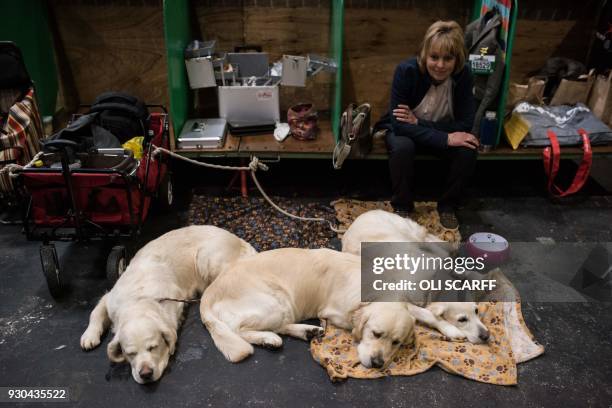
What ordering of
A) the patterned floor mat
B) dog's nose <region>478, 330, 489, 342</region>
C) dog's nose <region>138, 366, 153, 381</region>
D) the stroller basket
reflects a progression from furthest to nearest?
the patterned floor mat, the stroller basket, dog's nose <region>478, 330, 489, 342</region>, dog's nose <region>138, 366, 153, 381</region>

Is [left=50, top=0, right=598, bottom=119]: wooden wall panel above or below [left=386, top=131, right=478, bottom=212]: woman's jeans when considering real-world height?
above

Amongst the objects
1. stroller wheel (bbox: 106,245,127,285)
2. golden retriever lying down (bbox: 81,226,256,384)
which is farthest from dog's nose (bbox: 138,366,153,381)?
stroller wheel (bbox: 106,245,127,285)

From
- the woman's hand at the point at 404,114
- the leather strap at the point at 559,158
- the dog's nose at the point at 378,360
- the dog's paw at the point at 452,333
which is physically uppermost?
the woman's hand at the point at 404,114

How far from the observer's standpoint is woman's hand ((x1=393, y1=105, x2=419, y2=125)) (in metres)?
3.89

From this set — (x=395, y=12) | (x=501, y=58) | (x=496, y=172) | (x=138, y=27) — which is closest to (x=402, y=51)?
(x=395, y=12)

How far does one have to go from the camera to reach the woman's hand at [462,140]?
3806 mm

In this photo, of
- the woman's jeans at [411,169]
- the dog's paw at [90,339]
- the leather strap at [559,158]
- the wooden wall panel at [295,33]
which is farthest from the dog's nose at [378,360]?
the wooden wall panel at [295,33]

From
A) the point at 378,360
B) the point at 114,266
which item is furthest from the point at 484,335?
the point at 114,266

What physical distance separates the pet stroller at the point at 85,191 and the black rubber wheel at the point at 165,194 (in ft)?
1.49

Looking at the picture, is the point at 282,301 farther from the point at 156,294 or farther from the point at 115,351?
the point at 115,351

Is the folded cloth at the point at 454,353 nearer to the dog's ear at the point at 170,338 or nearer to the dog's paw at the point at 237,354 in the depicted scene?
the dog's paw at the point at 237,354

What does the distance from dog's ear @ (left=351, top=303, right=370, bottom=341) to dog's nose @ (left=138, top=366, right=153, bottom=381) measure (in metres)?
1.00

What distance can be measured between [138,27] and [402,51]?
225 centimetres

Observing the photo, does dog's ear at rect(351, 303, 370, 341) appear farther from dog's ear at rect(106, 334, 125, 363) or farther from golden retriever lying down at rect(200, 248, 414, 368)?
dog's ear at rect(106, 334, 125, 363)
